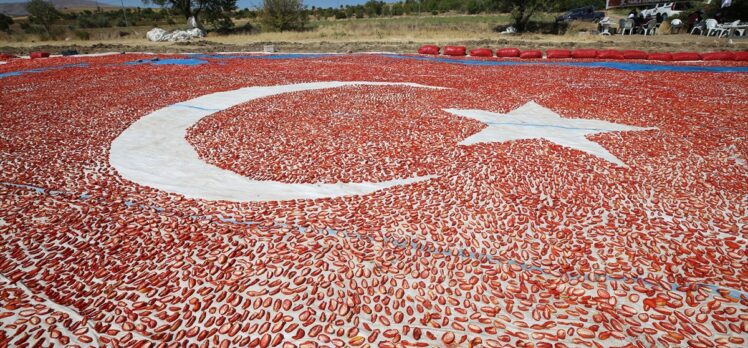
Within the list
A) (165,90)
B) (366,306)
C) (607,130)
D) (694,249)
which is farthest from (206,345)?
(165,90)

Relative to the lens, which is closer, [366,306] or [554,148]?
[366,306]

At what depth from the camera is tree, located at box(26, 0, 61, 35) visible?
150 ft

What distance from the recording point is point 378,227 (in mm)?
4375

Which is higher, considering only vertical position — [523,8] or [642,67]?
[523,8]

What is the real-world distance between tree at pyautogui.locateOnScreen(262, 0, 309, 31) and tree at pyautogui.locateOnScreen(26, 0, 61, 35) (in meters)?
28.2

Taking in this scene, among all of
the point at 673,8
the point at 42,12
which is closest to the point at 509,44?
the point at 673,8

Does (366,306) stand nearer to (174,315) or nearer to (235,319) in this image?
(235,319)

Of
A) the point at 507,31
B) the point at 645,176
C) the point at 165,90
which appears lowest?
the point at 645,176

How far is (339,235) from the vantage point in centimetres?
420

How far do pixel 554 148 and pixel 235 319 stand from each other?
608 cm

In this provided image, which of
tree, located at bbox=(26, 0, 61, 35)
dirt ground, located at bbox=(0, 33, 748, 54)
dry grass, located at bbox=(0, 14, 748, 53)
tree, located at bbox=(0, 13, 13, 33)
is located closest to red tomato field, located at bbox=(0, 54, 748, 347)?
dirt ground, located at bbox=(0, 33, 748, 54)

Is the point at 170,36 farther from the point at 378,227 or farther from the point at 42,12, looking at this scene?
the point at 378,227

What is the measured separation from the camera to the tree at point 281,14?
4172 cm

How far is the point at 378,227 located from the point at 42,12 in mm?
65027
